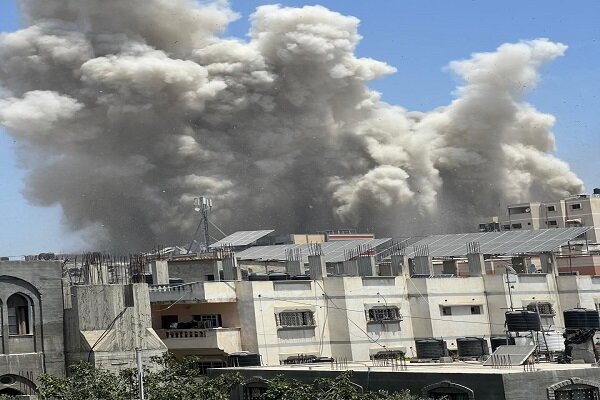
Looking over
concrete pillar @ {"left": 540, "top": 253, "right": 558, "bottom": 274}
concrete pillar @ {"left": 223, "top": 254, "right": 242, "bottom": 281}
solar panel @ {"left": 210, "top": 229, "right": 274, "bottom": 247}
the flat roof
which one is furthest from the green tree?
solar panel @ {"left": 210, "top": 229, "right": 274, "bottom": 247}

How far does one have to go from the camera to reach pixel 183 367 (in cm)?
2936

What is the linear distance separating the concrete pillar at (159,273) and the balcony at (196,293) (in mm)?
1583

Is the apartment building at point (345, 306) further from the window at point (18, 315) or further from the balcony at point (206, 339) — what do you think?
the window at point (18, 315)

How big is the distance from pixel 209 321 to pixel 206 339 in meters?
1.22

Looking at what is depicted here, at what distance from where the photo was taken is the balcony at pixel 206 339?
118ft

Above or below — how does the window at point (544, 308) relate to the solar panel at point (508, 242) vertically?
below

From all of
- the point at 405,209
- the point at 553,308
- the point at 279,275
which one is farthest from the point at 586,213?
the point at 279,275

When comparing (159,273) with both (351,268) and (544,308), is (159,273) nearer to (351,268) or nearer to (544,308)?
(351,268)

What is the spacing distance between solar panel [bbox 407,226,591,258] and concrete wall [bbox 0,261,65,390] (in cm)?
2283

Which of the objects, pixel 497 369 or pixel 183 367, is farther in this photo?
pixel 183 367

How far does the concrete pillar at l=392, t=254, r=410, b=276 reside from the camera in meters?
41.2

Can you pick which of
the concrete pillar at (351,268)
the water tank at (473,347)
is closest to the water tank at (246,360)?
the water tank at (473,347)

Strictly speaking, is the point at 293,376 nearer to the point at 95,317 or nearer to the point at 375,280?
the point at 95,317

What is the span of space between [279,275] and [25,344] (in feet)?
35.4
